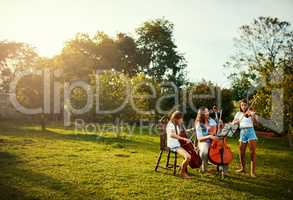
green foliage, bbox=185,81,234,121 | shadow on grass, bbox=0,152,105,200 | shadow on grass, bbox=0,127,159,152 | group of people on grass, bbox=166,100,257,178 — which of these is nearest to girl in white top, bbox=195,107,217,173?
group of people on grass, bbox=166,100,257,178

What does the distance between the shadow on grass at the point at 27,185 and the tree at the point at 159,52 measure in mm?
48021

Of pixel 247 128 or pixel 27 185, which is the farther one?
pixel 247 128

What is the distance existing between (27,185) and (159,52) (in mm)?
51424

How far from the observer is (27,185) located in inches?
370

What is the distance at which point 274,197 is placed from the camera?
9.06 m

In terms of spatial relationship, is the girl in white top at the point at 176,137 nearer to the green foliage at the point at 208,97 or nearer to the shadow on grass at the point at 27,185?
the shadow on grass at the point at 27,185

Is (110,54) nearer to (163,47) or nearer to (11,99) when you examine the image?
(163,47)

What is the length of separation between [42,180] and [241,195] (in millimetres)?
5330

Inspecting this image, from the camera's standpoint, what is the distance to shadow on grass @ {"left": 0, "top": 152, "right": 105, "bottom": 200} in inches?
335

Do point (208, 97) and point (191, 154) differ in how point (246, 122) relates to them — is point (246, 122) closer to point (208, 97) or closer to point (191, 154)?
point (191, 154)

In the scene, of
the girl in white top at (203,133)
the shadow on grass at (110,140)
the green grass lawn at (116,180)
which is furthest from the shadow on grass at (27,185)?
the shadow on grass at (110,140)

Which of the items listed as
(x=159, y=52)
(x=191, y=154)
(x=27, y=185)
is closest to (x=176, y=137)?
(x=191, y=154)

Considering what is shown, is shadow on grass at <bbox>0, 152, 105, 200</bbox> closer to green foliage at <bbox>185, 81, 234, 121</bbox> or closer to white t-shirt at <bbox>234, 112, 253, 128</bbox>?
white t-shirt at <bbox>234, 112, 253, 128</bbox>

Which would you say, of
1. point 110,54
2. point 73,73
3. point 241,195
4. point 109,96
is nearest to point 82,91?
point 109,96
